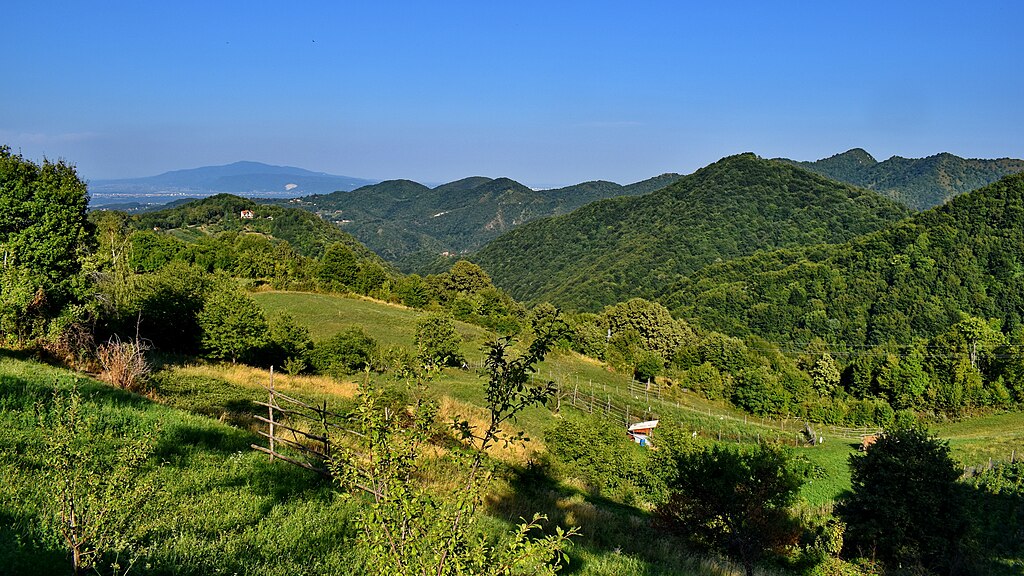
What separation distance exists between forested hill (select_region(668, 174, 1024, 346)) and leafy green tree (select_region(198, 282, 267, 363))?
334 feet

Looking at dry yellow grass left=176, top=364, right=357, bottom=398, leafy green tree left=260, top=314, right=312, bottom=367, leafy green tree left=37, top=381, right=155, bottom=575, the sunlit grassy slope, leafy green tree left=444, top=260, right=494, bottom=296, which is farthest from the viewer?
leafy green tree left=444, top=260, right=494, bottom=296

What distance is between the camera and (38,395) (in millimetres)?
9219

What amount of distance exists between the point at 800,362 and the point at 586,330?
36.0 metres

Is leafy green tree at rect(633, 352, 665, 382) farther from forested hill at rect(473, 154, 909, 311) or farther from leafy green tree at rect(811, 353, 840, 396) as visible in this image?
forested hill at rect(473, 154, 909, 311)

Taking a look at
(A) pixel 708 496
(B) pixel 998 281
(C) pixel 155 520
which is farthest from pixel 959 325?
(C) pixel 155 520

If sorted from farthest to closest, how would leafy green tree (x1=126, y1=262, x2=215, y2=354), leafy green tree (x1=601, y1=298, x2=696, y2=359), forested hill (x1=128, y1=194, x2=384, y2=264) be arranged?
forested hill (x1=128, y1=194, x2=384, y2=264)
leafy green tree (x1=601, y1=298, x2=696, y2=359)
leafy green tree (x1=126, y1=262, x2=215, y2=354)

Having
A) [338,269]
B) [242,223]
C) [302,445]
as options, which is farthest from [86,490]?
[242,223]

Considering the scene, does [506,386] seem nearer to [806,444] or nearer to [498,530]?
[498,530]

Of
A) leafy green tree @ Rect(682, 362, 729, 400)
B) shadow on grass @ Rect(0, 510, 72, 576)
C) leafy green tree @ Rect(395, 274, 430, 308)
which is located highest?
shadow on grass @ Rect(0, 510, 72, 576)

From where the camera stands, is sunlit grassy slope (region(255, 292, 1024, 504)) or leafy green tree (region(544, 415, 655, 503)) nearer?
leafy green tree (region(544, 415, 655, 503))

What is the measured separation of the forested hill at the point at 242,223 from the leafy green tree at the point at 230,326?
105280mm

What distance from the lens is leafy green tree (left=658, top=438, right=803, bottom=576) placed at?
15.5 meters

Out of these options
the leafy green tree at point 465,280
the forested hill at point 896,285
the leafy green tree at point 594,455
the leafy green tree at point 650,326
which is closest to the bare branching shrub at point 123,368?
the leafy green tree at point 594,455

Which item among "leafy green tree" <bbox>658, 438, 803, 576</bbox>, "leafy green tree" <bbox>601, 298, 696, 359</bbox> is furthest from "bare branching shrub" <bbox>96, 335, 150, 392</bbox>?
"leafy green tree" <bbox>601, 298, 696, 359</bbox>
